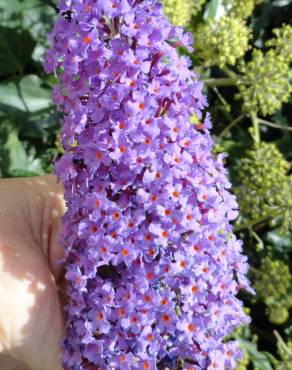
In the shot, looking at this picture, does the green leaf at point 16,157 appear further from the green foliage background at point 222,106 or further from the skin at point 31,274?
the skin at point 31,274

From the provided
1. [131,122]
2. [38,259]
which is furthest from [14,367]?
[131,122]

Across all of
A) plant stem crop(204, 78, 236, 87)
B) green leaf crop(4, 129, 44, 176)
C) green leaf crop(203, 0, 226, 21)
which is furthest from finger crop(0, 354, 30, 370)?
green leaf crop(203, 0, 226, 21)

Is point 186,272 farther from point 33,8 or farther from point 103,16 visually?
point 33,8

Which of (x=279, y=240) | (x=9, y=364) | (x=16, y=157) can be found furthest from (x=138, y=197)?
(x=279, y=240)

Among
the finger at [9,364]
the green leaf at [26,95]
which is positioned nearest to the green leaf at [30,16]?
the green leaf at [26,95]

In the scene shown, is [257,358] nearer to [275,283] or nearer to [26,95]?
[275,283]

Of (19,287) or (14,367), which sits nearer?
(19,287)
